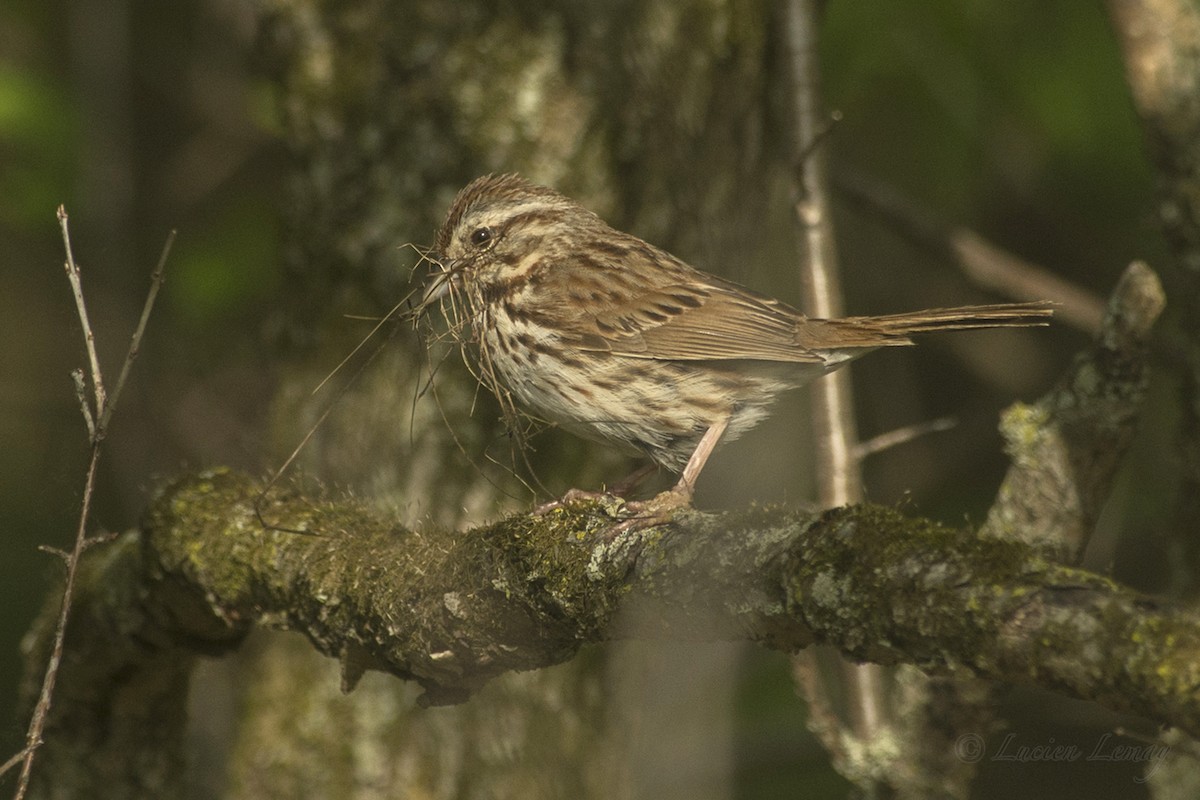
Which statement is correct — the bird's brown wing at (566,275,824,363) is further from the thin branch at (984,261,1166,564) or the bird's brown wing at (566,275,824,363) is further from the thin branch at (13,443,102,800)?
the thin branch at (13,443,102,800)

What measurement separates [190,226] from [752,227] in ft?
14.9

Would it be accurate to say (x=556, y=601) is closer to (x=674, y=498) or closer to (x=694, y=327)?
(x=674, y=498)

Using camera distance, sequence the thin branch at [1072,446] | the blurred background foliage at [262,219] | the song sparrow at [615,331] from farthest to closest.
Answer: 1. the blurred background foliage at [262,219]
2. the song sparrow at [615,331]
3. the thin branch at [1072,446]

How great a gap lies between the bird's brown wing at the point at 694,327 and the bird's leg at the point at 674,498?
23cm

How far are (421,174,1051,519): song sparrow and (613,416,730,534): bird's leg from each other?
0.05 ft

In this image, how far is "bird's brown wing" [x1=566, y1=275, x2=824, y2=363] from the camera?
4137 millimetres

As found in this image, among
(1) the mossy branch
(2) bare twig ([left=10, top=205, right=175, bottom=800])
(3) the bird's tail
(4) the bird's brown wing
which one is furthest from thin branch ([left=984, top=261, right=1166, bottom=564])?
(2) bare twig ([left=10, top=205, right=175, bottom=800])

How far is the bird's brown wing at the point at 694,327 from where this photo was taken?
4137mm

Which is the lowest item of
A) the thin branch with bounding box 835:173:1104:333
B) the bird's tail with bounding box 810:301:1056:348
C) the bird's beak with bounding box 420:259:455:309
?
the bird's tail with bounding box 810:301:1056:348

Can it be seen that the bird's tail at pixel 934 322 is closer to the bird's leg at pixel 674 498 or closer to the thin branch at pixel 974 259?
the bird's leg at pixel 674 498

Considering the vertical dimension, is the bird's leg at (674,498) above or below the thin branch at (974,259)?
below

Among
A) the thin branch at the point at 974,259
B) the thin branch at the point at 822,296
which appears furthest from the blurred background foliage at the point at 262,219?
the thin branch at the point at 822,296

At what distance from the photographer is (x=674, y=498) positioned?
337cm

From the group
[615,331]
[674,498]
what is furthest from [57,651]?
[615,331]
